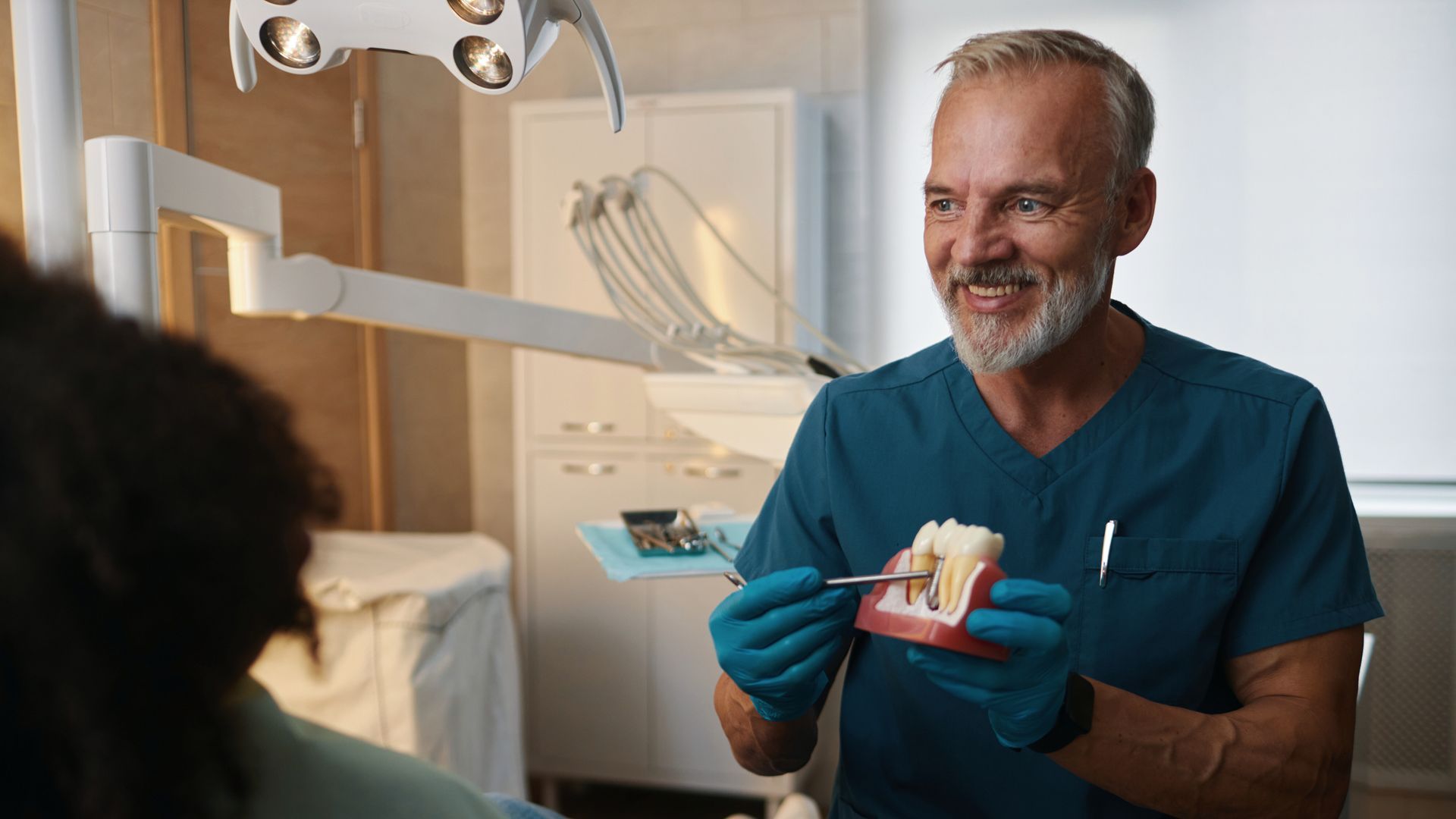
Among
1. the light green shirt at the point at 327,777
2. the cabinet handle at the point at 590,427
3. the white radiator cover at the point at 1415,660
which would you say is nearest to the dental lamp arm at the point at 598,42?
the light green shirt at the point at 327,777

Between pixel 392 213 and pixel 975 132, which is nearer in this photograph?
pixel 975 132

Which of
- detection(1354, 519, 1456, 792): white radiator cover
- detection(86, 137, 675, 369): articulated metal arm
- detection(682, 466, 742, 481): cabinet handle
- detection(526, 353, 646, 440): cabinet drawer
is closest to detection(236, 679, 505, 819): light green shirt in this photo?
detection(86, 137, 675, 369): articulated metal arm

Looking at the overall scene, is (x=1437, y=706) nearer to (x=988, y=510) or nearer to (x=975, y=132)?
(x=988, y=510)

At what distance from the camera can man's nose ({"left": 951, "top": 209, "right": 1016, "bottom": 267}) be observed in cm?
117

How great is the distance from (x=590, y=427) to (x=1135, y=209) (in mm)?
1940

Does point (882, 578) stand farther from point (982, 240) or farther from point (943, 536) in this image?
point (982, 240)

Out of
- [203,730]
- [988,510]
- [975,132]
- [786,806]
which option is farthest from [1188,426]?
[203,730]

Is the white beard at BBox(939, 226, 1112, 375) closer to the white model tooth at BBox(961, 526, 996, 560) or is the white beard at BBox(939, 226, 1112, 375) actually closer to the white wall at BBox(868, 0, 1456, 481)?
the white model tooth at BBox(961, 526, 996, 560)

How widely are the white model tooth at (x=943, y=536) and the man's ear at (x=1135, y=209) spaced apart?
1.44 ft

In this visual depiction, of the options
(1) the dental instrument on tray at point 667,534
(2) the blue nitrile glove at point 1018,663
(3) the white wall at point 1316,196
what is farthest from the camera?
(3) the white wall at point 1316,196

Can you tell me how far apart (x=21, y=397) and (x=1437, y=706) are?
2.90 meters

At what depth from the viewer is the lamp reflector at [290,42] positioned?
3.37 feet

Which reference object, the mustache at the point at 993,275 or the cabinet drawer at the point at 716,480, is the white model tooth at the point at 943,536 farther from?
the cabinet drawer at the point at 716,480

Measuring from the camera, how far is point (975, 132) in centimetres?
118
